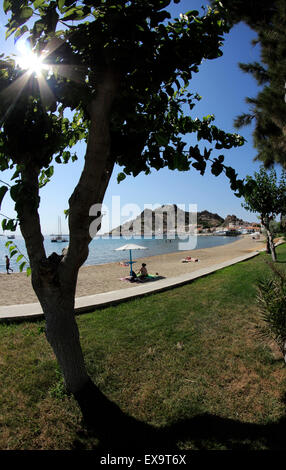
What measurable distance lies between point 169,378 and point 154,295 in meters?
4.42

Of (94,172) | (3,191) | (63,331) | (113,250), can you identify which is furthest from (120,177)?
(113,250)

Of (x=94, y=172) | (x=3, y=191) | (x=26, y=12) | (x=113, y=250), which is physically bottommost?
(x=113, y=250)

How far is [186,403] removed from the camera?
10.1 feet

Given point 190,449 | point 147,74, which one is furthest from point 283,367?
point 147,74

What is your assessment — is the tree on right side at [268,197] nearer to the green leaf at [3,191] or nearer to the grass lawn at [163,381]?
the grass lawn at [163,381]

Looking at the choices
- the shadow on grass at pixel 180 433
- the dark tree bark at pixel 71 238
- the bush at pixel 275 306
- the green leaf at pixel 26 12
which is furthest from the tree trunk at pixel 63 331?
the bush at pixel 275 306

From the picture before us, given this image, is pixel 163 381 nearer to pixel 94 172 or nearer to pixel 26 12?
pixel 94 172

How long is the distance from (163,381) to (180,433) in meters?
0.90

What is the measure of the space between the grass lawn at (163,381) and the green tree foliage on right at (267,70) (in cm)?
422

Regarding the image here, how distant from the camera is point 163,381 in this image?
139 inches

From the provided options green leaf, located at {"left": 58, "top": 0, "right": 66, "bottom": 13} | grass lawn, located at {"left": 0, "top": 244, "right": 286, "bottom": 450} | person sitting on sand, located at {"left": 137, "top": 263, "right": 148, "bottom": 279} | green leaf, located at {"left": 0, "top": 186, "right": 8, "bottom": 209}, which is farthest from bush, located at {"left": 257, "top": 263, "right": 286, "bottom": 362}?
person sitting on sand, located at {"left": 137, "top": 263, "right": 148, "bottom": 279}

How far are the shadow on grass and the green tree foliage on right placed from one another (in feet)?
13.6

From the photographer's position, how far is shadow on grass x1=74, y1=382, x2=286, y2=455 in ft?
8.05

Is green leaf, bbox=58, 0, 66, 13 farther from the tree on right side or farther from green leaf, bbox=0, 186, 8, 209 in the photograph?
the tree on right side
